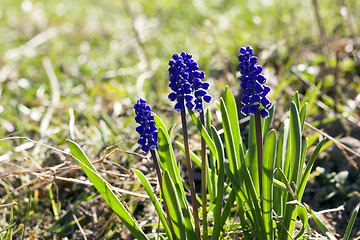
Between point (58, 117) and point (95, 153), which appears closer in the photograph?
point (95, 153)

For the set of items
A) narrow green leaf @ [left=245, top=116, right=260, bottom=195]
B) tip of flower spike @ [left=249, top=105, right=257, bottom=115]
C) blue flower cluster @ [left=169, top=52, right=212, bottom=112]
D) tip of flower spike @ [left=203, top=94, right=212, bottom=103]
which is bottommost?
narrow green leaf @ [left=245, top=116, right=260, bottom=195]

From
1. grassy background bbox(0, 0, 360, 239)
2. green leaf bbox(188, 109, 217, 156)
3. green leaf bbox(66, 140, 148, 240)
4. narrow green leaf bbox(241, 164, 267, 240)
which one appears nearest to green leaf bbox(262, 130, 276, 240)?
narrow green leaf bbox(241, 164, 267, 240)

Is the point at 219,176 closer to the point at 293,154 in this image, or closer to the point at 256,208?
the point at 256,208

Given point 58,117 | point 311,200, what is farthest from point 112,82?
point 311,200

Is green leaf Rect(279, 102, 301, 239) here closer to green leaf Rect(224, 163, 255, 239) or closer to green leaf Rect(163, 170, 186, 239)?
green leaf Rect(224, 163, 255, 239)

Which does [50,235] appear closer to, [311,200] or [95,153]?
[95,153]

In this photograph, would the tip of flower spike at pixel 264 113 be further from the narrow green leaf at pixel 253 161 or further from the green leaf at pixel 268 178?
the narrow green leaf at pixel 253 161

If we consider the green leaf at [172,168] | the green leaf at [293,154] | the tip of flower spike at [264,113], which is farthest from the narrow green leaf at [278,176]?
the green leaf at [172,168]
